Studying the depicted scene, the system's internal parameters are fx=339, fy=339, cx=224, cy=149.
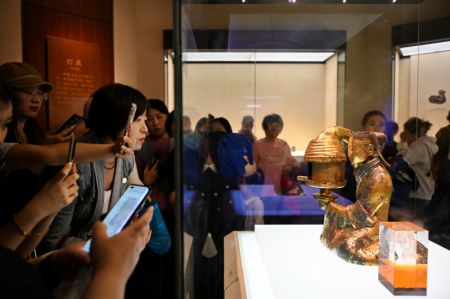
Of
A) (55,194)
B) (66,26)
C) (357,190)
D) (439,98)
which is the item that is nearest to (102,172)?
(55,194)

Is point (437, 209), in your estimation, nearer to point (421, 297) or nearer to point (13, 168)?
point (421, 297)

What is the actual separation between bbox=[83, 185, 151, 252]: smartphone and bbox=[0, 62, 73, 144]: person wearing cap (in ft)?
2.03

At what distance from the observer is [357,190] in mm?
1053

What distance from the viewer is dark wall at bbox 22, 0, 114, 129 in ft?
5.92

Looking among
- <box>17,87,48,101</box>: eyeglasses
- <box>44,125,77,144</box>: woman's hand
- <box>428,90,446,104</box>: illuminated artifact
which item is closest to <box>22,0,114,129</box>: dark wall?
<box>44,125,77,144</box>: woman's hand

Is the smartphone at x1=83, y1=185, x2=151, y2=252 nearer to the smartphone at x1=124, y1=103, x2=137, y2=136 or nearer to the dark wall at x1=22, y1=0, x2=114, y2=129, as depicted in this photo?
the smartphone at x1=124, y1=103, x2=137, y2=136

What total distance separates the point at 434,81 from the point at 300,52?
2.49ft

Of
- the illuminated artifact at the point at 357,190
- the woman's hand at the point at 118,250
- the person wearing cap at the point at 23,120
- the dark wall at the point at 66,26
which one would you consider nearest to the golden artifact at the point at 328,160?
the illuminated artifact at the point at 357,190

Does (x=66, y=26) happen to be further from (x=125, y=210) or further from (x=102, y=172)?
(x=125, y=210)

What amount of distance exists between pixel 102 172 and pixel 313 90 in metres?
1.24

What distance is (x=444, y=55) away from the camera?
1823 mm

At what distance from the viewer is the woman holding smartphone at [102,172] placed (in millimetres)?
948

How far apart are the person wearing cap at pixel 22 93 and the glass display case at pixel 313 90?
0.78m

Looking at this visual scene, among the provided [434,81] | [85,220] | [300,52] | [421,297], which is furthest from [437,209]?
[85,220]
